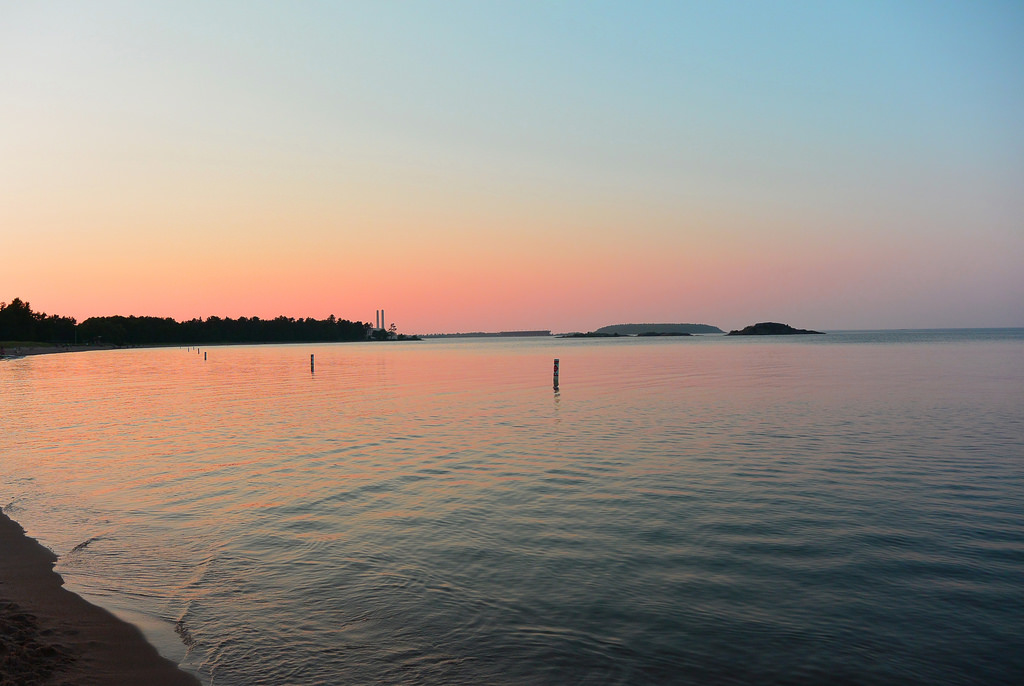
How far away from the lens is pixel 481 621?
750cm

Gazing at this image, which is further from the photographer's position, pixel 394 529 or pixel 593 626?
pixel 394 529

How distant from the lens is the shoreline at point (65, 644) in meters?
6.14

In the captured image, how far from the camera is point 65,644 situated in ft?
22.5

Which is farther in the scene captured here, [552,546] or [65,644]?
[552,546]

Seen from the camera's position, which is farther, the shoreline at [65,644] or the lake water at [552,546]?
the lake water at [552,546]

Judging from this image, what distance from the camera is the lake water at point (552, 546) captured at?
22.1 feet

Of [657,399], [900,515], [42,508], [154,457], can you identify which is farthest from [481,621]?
[657,399]

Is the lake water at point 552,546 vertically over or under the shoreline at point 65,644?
under

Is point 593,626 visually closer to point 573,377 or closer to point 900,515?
point 900,515

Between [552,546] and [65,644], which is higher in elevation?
[65,644]

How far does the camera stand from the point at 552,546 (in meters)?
10.4

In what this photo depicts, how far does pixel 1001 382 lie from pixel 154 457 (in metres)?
48.6

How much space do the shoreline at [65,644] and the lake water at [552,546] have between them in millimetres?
282

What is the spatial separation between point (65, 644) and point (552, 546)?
6.58 m
